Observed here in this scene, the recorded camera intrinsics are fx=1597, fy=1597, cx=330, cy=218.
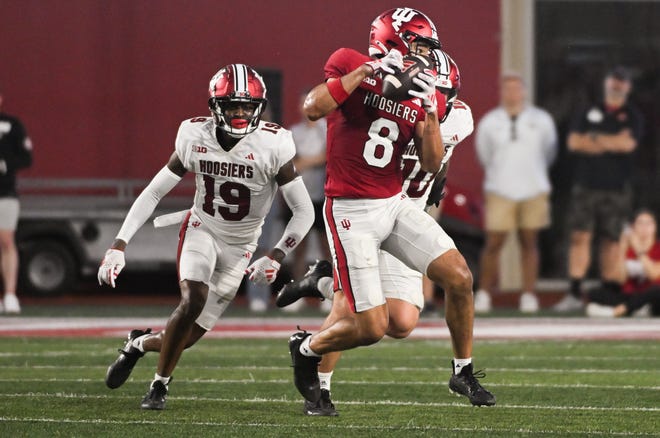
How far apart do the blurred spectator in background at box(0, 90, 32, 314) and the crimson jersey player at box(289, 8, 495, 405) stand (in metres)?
5.36

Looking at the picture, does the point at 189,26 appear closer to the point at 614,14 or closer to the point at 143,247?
the point at 143,247

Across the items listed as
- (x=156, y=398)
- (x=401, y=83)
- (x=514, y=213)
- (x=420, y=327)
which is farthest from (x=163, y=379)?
(x=514, y=213)

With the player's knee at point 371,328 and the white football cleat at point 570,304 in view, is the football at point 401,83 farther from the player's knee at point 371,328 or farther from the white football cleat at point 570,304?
the white football cleat at point 570,304

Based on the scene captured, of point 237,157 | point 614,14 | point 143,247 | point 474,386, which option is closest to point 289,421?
point 474,386

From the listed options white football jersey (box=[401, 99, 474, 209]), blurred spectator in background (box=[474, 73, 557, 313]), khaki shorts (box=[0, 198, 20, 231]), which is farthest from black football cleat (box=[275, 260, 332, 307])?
blurred spectator in background (box=[474, 73, 557, 313])

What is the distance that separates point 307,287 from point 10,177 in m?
4.72

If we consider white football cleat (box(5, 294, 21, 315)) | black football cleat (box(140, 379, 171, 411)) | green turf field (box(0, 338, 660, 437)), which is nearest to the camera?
green turf field (box(0, 338, 660, 437))

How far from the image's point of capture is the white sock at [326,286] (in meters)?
7.05

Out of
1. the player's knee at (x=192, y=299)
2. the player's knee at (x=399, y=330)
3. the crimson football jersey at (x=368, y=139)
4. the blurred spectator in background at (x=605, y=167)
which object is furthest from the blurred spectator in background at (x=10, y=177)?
the crimson football jersey at (x=368, y=139)

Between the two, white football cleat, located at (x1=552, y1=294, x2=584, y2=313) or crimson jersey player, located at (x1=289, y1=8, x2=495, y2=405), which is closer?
crimson jersey player, located at (x1=289, y1=8, x2=495, y2=405)

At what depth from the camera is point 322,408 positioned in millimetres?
6277

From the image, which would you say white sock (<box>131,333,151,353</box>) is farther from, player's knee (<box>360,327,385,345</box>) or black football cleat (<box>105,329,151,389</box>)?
player's knee (<box>360,327,385,345</box>)

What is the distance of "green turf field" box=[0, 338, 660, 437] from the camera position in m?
5.89

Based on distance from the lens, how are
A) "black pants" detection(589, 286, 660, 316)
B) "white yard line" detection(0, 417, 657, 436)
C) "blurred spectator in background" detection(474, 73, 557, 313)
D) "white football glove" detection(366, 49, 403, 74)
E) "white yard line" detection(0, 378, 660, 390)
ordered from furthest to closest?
"blurred spectator in background" detection(474, 73, 557, 313) < "black pants" detection(589, 286, 660, 316) < "white yard line" detection(0, 378, 660, 390) < "white football glove" detection(366, 49, 403, 74) < "white yard line" detection(0, 417, 657, 436)
